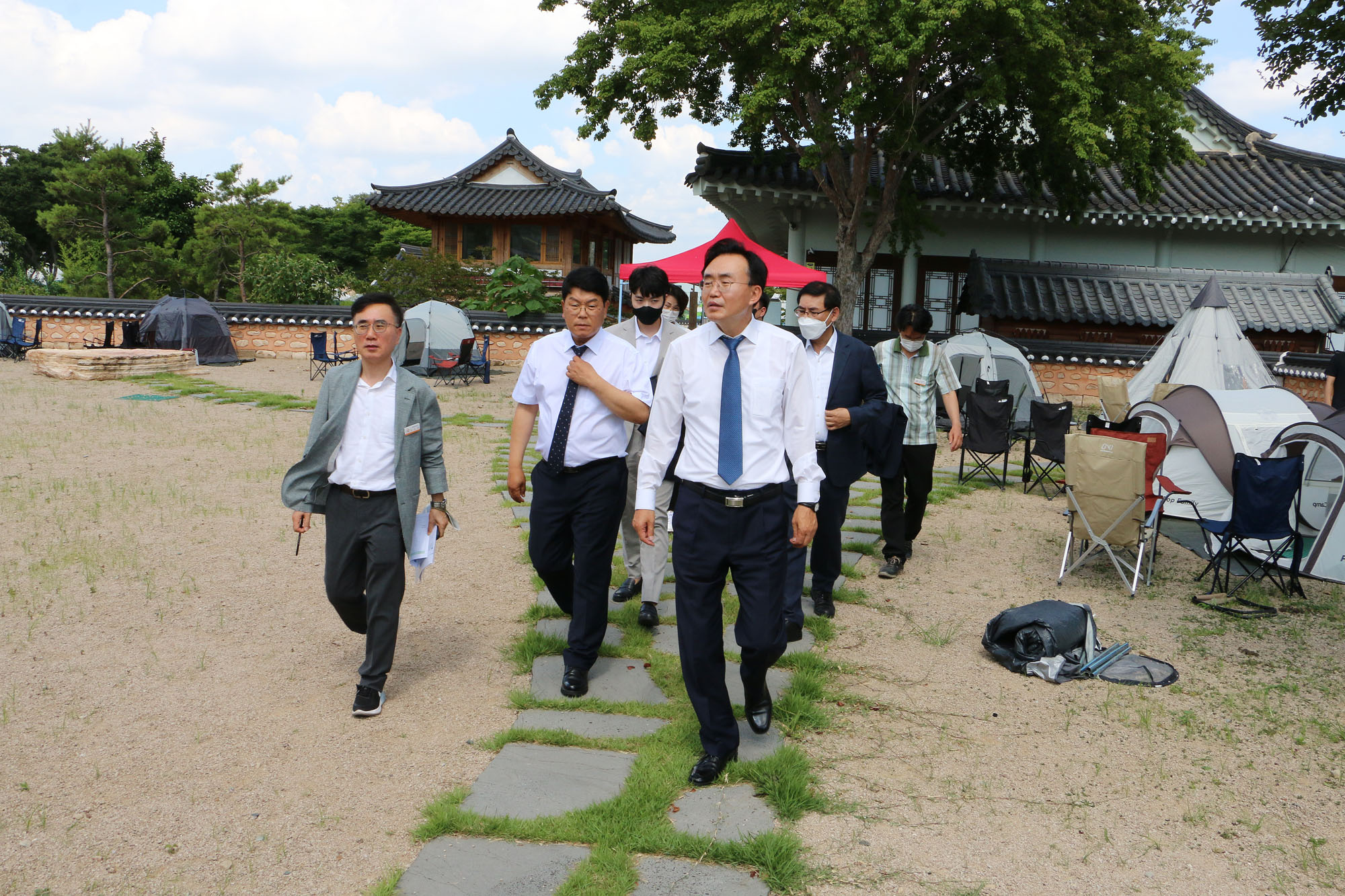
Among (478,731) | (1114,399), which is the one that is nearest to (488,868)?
(478,731)

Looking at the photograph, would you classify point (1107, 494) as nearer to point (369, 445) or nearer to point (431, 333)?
point (369, 445)

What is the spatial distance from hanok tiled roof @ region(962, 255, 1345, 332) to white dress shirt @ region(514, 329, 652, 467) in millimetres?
14142

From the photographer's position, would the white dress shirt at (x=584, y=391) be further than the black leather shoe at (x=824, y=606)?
No

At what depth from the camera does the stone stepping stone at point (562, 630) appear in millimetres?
4848

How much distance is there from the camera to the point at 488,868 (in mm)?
2844

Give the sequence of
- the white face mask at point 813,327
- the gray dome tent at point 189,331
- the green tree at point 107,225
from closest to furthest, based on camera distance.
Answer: the white face mask at point 813,327 → the gray dome tent at point 189,331 → the green tree at point 107,225

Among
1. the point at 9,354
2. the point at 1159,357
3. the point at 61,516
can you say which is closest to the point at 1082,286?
the point at 1159,357

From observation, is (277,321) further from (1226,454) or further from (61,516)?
(1226,454)

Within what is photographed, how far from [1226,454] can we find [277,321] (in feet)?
65.1

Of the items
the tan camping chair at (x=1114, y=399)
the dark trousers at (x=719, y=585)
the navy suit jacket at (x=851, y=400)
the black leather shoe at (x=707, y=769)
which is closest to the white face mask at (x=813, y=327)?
the navy suit jacket at (x=851, y=400)

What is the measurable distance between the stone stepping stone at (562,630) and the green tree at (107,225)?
26297 mm

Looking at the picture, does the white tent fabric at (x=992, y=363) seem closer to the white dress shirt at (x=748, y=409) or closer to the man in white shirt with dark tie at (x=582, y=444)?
the man in white shirt with dark tie at (x=582, y=444)

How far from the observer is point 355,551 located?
12.8 feet

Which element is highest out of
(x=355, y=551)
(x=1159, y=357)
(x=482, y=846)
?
(x=1159, y=357)
